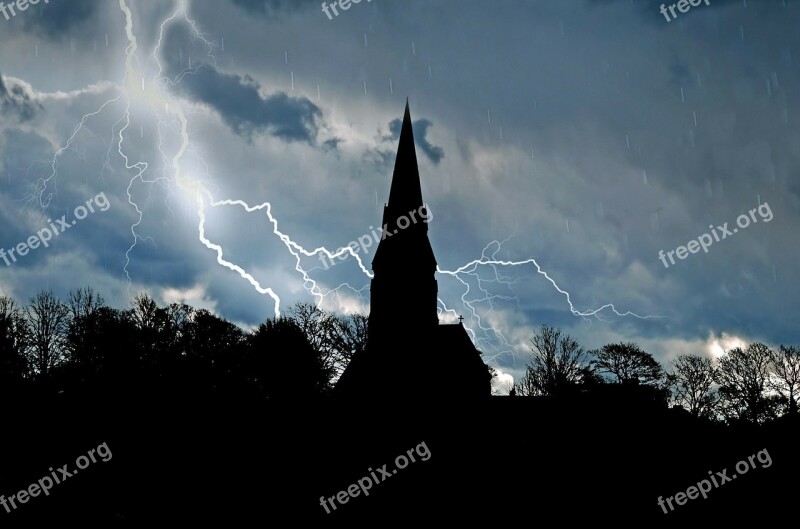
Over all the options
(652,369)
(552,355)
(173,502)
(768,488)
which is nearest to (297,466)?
(173,502)

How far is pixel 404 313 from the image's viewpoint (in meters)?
34.6

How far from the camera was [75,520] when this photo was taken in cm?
1897

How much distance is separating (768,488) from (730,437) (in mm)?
3850

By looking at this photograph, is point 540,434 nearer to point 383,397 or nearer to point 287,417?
point 383,397
